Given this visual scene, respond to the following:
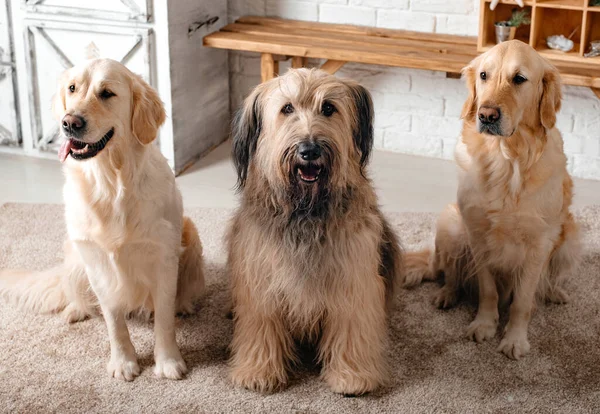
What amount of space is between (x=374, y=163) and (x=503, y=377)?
185 centimetres

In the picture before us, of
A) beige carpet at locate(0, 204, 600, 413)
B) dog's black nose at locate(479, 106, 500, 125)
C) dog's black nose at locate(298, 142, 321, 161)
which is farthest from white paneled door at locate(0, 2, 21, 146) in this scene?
dog's black nose at locate(479, 106, 500, 125)

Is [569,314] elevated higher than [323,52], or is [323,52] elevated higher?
[323,52]

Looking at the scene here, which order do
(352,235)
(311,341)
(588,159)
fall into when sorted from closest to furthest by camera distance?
(352,235)
(311,341)
(588,159)

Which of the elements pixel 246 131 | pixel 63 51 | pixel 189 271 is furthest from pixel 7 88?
pixel 246 131

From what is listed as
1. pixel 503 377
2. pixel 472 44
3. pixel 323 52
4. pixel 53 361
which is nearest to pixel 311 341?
pixel 503 377

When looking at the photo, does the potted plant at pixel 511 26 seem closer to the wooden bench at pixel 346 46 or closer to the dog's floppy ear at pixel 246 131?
the wooden bench at pixel 346 46

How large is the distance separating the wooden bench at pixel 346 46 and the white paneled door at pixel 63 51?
0.34 meters

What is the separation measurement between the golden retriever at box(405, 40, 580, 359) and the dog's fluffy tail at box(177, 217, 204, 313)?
0.88m

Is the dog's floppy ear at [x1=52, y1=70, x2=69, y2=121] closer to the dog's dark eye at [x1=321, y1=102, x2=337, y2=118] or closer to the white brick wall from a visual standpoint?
the dog's dark eye at [x1=321, y1=102, x2=337, y2=118]

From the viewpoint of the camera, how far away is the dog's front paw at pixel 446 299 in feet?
9.72

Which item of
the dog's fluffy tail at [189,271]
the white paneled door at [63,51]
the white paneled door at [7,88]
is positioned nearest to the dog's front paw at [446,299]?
the dog's fluffy tail at [189,271]

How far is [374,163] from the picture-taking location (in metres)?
4.25

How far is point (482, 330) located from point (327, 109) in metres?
1.05

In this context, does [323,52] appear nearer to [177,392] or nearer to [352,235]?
[352,235]
